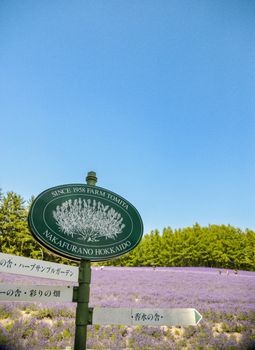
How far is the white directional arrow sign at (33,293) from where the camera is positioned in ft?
10.4

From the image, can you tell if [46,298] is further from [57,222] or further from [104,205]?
[104,205]

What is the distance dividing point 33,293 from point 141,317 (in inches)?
61.3

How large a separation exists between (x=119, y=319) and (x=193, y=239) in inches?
2835

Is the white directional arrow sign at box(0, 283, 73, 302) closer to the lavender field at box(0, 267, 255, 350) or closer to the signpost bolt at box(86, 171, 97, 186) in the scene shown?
the signpost bolt at box(86, 171, 97, 186)

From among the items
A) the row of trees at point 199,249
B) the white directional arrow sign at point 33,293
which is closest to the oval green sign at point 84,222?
the white directional arrow sign at point 33,293

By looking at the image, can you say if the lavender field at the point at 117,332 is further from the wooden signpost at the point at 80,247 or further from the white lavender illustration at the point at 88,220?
the white lavender illustration at the point at 88,220

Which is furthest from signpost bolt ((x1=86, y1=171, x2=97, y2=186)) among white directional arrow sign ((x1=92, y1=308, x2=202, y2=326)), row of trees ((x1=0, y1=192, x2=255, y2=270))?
row of trees ((x1=0, y1=192, x2=255, y2=270))

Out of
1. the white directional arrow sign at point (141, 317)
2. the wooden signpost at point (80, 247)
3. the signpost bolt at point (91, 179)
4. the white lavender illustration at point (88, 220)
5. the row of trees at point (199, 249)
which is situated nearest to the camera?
the wooden signpost at point (80, 247)

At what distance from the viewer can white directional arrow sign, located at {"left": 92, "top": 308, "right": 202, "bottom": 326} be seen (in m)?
3.51

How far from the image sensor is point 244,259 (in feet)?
225

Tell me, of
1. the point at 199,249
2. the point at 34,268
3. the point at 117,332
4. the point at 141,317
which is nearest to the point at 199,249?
the point at 199,249

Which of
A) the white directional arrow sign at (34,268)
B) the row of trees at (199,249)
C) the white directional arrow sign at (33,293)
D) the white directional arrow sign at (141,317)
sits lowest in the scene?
the white directional arrow sign at (141,317)

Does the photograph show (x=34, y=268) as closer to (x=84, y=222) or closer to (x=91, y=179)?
(x=84, y=222)

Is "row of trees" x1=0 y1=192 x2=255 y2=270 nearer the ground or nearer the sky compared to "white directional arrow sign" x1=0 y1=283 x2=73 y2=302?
nearer the sky
